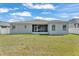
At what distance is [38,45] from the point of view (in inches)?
355

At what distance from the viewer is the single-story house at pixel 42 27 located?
9.09m

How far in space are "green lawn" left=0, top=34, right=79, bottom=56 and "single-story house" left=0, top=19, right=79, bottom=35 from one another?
0.53 ft

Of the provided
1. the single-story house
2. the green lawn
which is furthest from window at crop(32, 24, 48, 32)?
the green lawn

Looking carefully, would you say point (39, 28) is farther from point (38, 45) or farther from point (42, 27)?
point (38, 45)

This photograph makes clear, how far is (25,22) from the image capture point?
917 cm

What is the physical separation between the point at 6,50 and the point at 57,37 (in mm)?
1668

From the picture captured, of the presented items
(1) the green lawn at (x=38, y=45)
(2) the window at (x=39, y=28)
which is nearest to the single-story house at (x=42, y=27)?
(2) the window at (x=39, y=28)

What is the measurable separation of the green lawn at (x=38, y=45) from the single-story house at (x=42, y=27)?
161 mm

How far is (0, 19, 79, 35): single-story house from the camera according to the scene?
9.09 metres

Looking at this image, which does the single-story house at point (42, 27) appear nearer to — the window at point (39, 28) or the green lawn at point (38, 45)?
the window at point (39, 28)

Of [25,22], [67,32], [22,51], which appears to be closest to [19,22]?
[25,22]

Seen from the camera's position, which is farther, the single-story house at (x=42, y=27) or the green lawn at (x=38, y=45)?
the single-story house at (x=42, y=27)

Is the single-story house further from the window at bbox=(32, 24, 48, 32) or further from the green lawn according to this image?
the green lawn

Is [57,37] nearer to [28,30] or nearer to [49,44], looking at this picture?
[49,44]
